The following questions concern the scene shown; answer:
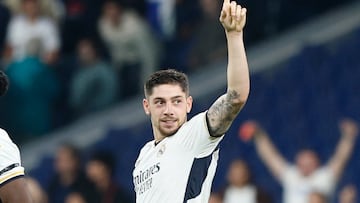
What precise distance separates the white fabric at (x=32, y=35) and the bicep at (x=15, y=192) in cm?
785

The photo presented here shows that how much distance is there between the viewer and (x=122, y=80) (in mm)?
15492

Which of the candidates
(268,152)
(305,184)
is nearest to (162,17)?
(268,152)

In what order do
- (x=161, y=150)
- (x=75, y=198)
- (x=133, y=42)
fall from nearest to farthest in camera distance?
Result: (x=161, y=150) < (x=75, y=198) < (x=133, y=42)

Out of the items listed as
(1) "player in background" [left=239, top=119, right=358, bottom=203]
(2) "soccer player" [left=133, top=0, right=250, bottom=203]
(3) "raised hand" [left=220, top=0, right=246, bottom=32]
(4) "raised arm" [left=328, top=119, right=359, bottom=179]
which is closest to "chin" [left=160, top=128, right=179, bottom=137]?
(2) "soccer player" [left=133, top=0, right=250, bottom=203]

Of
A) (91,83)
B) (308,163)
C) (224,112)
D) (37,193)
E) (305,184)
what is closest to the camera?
(224,112)

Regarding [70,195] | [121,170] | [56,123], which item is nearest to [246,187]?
[70,195]

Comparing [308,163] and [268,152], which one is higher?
[268,152]

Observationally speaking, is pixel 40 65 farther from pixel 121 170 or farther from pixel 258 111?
pixel 258 111

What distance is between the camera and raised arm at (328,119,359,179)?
1213 cm

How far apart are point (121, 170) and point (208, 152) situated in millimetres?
7485

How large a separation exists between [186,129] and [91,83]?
25.9ft

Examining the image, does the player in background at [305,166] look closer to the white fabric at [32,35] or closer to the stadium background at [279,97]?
the stadium background at [279,97]

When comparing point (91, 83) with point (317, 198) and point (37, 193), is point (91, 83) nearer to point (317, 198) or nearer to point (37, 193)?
point (37, 193)

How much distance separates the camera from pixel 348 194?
12172 millimetres
